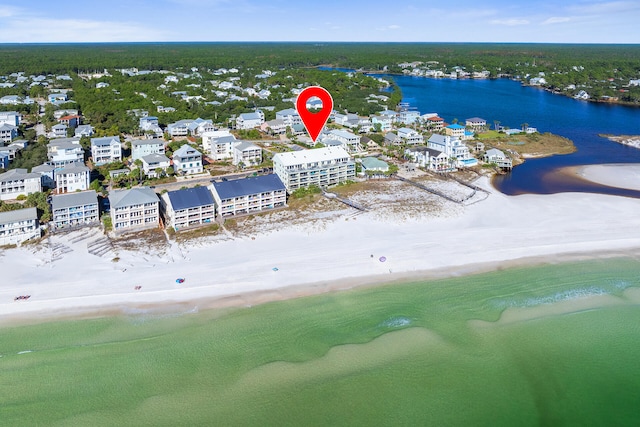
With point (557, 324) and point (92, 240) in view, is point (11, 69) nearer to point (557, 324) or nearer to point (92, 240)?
point (92, 240)

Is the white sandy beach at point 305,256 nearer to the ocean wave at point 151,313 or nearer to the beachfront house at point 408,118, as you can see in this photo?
the ocean wave at point 151,313

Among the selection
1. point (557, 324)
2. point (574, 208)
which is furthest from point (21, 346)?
point (574, 208)

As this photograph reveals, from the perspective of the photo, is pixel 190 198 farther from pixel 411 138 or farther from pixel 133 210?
pixel 411 138

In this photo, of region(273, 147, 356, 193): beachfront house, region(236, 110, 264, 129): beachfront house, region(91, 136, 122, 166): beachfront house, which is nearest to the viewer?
region(273, 147, 356, 193): beachfront house

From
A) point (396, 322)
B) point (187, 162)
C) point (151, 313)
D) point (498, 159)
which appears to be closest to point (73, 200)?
point (187, 162)

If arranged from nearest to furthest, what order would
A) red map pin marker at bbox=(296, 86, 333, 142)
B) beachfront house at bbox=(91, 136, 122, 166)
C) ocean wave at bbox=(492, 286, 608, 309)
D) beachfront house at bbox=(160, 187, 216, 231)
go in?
ocean wave at bbox=(492, 286, 608, 309)
beachfront house at bbox=(160, 187, 216, 231)
red map pin marker at bbox=(296, 86, 333, 142)
beachfront house at bbox=(91, 136, 122, 166)

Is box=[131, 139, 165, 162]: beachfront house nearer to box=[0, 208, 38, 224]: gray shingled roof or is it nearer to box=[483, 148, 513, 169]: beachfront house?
box=[0, 208, 38, 224]: gray shingled roof

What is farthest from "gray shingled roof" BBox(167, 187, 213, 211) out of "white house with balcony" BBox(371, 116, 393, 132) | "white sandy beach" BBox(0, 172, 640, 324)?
"white house with balcony" BBox(371, 116, 393, 132)

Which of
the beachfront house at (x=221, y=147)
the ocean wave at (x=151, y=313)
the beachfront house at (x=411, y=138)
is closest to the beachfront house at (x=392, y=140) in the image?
the beachfront house at (x=411, y=138)
